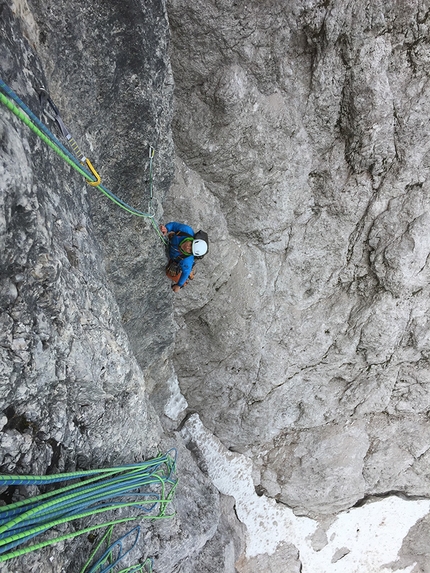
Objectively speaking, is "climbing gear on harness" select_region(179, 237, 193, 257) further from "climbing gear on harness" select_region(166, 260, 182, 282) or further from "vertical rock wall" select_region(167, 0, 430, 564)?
"vertical rock wall" select_region(167, 0, 430, 564)

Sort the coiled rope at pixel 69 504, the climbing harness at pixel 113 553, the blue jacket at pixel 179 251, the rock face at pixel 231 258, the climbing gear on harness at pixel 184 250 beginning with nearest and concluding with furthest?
the coiled rope at pixel 69 504
the rock face at pixel 231 258
the climbing harness at pixel 113 553
the climbing gear on harness at pixel 184 250
the blue jacket at pixel 179 251

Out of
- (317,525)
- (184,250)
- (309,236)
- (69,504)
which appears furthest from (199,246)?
(317,525)

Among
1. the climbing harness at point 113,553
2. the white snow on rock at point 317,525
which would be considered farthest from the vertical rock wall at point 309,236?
the climbing harness at point 113,553

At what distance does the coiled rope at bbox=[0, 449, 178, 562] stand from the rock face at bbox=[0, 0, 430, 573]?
0.54ft

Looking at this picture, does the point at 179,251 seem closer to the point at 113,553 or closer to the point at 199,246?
the point at 199,246

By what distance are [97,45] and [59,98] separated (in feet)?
1.63

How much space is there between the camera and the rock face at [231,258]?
2.28m

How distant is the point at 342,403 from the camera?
6043mm

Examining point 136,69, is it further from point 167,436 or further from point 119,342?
point 167,436

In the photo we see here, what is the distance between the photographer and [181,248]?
4.06 meters

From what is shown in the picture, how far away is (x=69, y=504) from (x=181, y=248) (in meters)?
2.45

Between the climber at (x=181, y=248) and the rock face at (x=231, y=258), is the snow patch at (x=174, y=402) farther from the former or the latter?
the climber at (x=181, y=248)

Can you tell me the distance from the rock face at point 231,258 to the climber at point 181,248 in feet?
0.54

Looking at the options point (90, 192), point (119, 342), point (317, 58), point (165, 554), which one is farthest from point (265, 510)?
point (317, 58)
